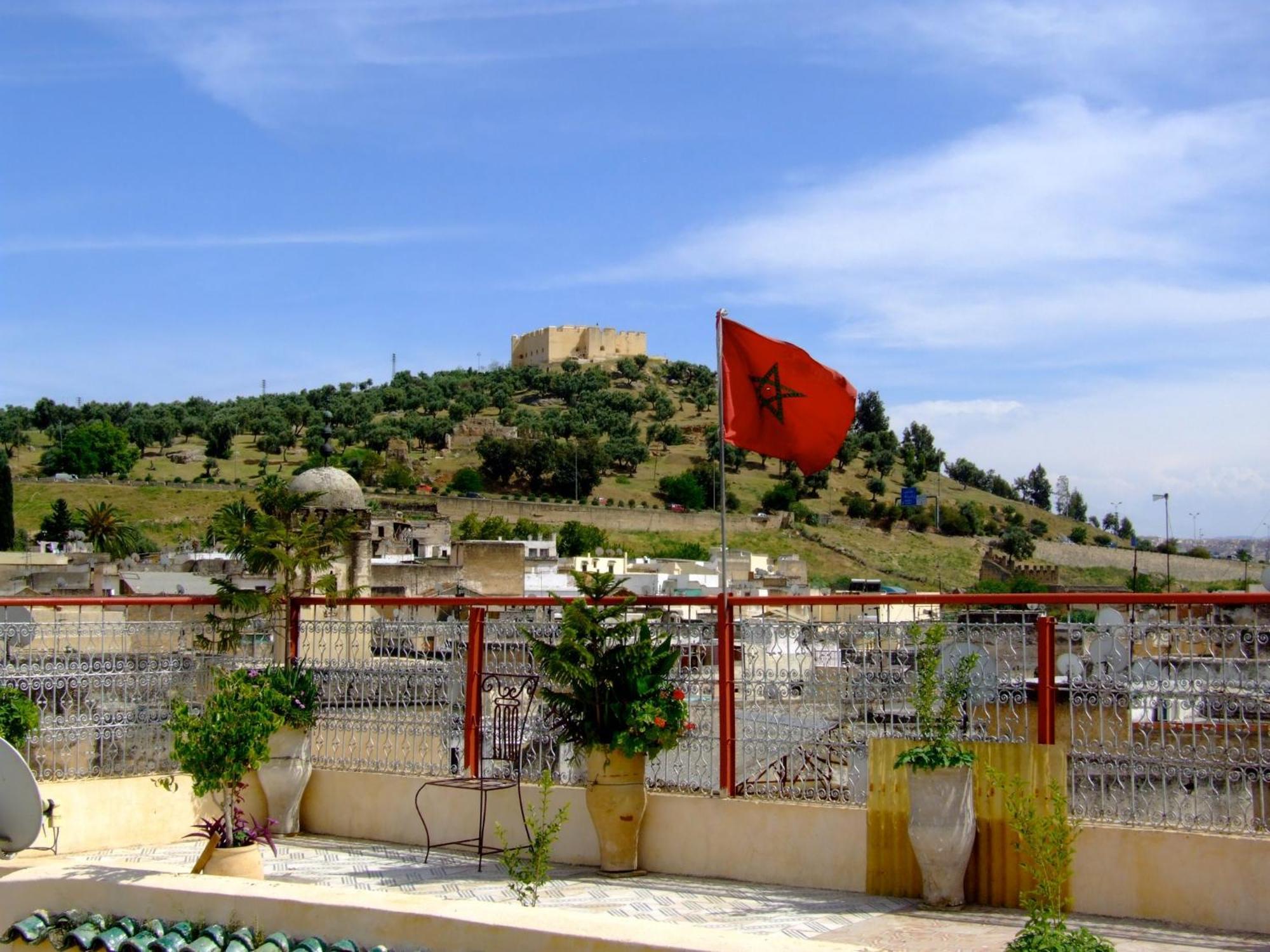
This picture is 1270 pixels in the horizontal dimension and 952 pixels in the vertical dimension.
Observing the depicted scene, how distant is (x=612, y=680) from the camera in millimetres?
7543

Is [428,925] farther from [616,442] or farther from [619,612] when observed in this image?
[616,442]

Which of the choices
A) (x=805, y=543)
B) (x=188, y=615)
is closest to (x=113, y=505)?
(x=805, y=543)

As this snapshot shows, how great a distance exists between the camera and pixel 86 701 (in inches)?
349

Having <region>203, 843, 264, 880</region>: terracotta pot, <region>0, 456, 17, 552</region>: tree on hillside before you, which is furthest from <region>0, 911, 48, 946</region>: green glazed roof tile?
<region>0, 456, 17, 552</region>: tree on hillside

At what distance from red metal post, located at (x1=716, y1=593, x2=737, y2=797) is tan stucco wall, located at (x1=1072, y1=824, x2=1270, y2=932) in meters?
1.96

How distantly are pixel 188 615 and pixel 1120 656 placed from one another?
647cm

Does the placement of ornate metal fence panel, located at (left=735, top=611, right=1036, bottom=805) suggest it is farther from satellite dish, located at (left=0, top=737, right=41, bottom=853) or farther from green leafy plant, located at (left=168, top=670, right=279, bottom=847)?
satellite dish, located at (left=0, top=737, right=41, bottom=853)

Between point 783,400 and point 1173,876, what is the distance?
10.8 feet

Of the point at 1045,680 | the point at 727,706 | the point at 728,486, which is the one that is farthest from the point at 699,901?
the point at 728,486

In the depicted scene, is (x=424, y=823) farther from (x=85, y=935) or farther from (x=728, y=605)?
(x=85, y=935)

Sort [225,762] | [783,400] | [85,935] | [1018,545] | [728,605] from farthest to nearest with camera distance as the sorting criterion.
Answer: [1018,545], [783,400], [728,605], [225,762], [85,935]

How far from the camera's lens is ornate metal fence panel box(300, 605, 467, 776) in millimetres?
8617

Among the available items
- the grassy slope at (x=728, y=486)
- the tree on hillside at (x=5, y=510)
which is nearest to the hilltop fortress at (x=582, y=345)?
the grassy slope at (x=728, y=486)

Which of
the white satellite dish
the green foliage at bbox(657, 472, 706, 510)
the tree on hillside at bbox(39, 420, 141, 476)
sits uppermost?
the tree on hillside at bbox(39, 420, 141, 476)
